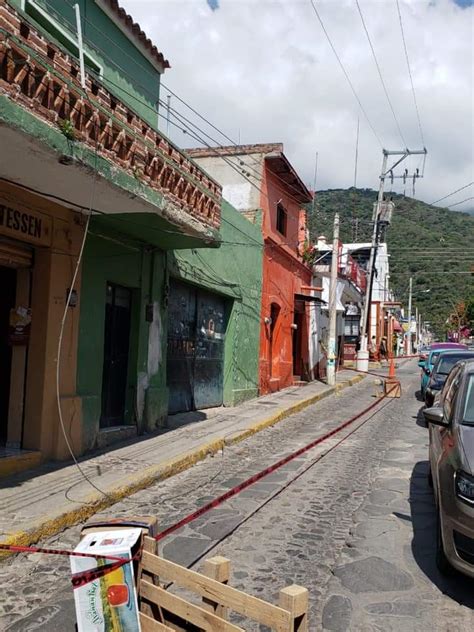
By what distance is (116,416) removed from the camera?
1041 cm

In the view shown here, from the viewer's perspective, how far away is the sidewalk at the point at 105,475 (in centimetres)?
582

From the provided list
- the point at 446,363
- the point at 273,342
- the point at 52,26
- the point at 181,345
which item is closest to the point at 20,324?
the point at 52,26

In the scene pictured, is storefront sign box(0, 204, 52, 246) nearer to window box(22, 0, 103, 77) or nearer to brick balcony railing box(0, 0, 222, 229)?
brick balcony railing box(0, 0, 222, 229)

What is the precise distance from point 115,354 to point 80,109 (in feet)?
15.9

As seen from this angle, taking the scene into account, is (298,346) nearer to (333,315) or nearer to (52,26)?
(333,315)

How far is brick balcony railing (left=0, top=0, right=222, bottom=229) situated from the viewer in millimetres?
5496

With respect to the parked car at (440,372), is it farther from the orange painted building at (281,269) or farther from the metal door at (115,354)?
the metal door at (115,354)

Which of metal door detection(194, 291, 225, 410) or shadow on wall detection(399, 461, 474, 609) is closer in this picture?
shadow on wall detection(399, 461, 474, 609)

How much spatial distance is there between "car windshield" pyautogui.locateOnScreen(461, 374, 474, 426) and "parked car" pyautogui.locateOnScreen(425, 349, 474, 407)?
746cm

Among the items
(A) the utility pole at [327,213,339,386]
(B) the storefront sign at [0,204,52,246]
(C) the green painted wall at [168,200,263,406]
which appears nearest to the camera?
(B) the storefront sign at [0,204,52,246]

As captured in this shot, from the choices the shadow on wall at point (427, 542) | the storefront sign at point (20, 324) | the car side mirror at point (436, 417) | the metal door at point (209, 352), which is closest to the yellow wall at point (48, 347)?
the storefront sign at point (20, 324)

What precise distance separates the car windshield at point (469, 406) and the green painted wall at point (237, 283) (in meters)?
7.81

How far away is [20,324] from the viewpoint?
8141 mm

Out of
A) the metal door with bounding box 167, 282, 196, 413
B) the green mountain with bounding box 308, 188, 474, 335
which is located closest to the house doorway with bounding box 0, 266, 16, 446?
the metal door with bounding box 167, 282, 196, 413
